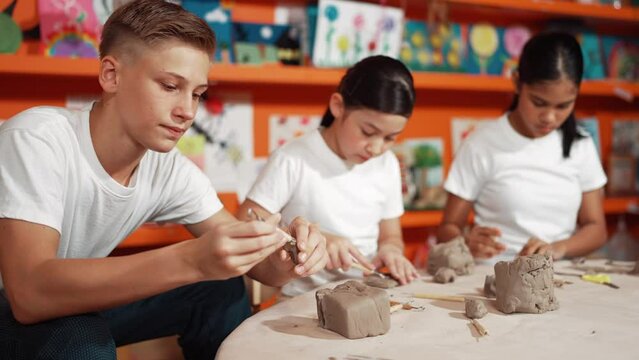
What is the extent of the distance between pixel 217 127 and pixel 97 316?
54.8 inches

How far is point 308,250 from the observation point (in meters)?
1.20

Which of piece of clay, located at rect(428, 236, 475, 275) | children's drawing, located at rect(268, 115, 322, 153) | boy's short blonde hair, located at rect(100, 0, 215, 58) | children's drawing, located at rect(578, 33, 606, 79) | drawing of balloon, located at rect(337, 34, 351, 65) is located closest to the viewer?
boy's short blonde hair, located at rect(100, 0, 215, 58)

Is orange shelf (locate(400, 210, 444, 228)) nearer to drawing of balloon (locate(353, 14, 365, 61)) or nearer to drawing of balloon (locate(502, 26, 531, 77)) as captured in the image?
drawing of balloon (locate(353, 14, 365, 61))

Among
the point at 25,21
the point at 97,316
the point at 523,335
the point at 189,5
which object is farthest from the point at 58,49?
the point at 523,335

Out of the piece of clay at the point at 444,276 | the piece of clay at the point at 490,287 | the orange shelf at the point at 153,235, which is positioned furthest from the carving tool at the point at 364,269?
the orange shelf at the point at 153,235

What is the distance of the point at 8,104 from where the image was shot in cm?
215

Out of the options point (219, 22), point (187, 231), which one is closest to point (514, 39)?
point (219, 22)

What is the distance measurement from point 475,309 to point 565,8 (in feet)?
7.05

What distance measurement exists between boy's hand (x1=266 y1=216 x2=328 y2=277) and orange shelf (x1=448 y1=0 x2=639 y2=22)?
1.72 m

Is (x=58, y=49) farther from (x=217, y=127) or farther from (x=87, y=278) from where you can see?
(x=87, y=278)

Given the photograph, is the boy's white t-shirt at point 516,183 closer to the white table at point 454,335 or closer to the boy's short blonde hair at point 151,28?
the white table at point 454,335

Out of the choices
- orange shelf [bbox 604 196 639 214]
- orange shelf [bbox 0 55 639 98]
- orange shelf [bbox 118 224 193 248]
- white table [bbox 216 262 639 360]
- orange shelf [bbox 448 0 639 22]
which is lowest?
orange shelf [bbox 604 196 639 214]

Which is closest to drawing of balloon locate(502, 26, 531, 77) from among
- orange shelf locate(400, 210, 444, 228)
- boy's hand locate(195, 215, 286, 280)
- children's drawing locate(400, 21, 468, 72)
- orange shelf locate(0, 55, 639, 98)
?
orange shelf locate(0, 55, 639, 98)

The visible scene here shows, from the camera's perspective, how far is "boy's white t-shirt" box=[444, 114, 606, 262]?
6.69 ft
